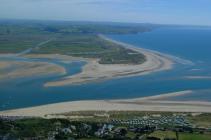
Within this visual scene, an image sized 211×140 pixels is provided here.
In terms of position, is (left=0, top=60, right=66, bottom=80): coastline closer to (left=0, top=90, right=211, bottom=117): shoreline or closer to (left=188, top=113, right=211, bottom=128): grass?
(left=0, top=90, right=211, bottom=117): shoreline

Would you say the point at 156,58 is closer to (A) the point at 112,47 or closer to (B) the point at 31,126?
(A) the point at 112,47

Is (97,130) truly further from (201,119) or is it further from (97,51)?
(97,51)

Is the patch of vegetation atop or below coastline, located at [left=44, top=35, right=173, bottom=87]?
atop

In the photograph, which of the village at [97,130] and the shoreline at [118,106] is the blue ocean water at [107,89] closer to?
the shoreline at [118,106]

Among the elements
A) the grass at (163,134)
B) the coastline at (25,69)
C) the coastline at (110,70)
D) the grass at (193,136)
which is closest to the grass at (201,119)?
the grass at (193,136)

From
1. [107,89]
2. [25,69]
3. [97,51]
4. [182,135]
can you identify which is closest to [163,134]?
[182,135]

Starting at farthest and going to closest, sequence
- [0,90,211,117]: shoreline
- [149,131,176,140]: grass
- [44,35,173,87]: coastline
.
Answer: [44,35,173,87]: coastline
[0,90,211,117]: shoreline
[149,131,176,140]: grass

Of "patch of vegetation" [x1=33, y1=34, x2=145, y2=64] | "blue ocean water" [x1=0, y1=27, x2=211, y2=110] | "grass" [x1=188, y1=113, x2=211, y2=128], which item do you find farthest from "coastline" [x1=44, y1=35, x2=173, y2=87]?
"grass" [x1=188, y1=113, x2=211, y2=128]
